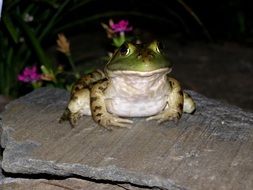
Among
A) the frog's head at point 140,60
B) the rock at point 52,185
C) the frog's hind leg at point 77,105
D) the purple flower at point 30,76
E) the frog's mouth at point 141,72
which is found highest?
the frog's head at point 140,60

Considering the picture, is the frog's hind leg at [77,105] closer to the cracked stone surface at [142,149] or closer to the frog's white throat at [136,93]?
the cracked stone surface at [142,149]

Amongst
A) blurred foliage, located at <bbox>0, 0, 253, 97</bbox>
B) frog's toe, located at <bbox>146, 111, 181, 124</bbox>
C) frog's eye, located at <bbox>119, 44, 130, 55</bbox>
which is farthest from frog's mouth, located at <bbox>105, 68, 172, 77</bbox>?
blurred foliage, located at <bbox>0, 0, 253, 97</bbox>

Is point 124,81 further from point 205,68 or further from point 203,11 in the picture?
point 203,11

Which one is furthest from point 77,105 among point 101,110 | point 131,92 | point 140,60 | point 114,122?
point 140,60

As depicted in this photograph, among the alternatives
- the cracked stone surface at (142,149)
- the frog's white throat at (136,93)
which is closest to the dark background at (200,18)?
the cracked stone surface at (142,149)

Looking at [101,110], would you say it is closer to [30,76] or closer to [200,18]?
[30,76]

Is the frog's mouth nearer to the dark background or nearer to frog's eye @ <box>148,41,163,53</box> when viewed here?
frog's eye @ <box>148,41,163,53</box>
